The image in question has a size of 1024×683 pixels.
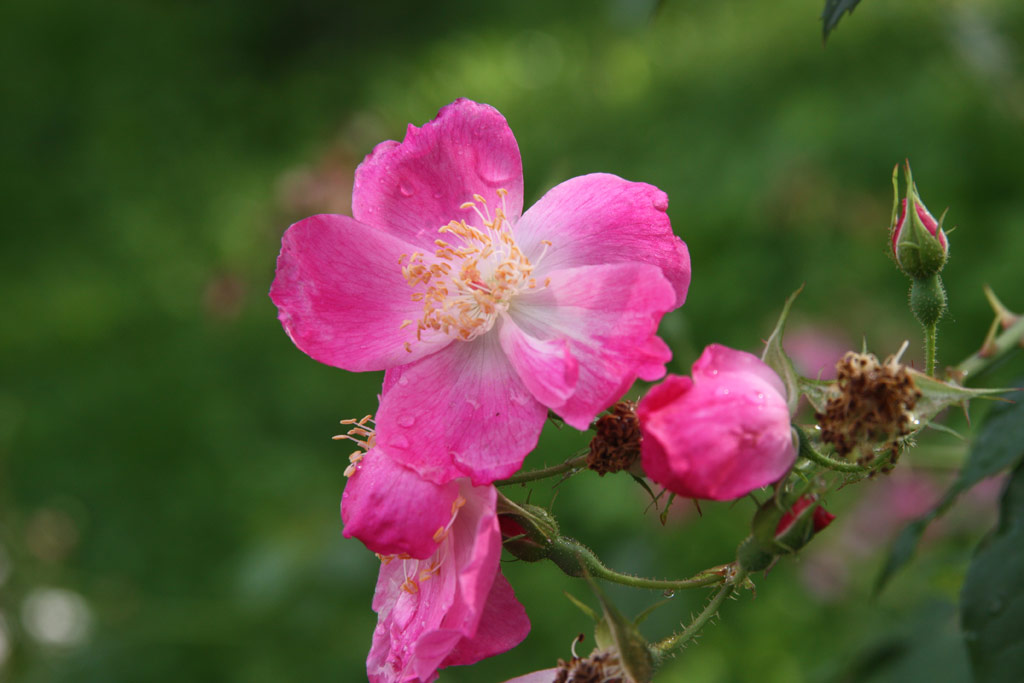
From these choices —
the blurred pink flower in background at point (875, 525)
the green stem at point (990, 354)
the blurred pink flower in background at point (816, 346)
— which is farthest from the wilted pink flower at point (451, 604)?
the blurred pink flower in background at point (816, 346)

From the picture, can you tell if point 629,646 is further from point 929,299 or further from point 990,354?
point 990,354

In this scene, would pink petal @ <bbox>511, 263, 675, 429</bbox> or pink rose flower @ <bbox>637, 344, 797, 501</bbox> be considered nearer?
pink rose flower @ <bbox>637, 344, 797, 501</bbox>

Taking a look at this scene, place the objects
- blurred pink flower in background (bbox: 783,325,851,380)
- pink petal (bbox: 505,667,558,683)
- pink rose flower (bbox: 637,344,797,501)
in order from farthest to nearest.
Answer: blurred pink flower in background (bbox: 783,325,851,380), pink petal (bbox: 505,667,558,683), pink rose flower (bbox: 637,344,797,501)

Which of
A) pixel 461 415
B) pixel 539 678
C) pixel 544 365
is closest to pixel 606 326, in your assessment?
pixel 544 365

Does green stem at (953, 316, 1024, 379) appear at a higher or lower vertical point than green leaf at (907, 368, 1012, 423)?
lower

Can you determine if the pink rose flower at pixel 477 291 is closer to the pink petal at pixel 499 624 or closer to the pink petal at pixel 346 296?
the pink petal at pixel 346 296

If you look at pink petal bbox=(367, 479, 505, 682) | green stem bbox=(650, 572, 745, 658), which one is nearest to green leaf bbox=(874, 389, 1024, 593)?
green stem bbox=(650, 572, 745, 658)

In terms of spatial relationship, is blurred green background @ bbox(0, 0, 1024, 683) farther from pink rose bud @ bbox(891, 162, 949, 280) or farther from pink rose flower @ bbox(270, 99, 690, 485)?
pink rose bud @ bbox(891, 162, 949, 280)
